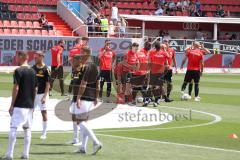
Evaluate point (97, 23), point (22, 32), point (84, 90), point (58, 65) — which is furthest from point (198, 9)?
point (84, 90)

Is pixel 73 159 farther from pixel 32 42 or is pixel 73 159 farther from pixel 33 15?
pixel 33 15

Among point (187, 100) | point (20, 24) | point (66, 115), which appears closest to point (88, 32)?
point (20, 24)

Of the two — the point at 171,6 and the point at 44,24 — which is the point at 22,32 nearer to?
the point at 44,24

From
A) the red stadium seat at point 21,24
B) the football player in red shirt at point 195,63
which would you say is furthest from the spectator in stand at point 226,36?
the football player in red shirt at point 195,63

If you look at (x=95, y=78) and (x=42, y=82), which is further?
(x=42, y=82)

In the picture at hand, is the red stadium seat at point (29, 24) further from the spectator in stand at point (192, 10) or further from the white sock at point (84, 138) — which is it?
the white sock at point (84, 138)

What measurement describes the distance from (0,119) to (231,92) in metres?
13.8

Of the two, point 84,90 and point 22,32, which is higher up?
point 84,90

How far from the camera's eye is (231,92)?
29.0 meters

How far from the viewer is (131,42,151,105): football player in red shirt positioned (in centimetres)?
2262

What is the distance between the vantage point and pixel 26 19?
4484 centimetres

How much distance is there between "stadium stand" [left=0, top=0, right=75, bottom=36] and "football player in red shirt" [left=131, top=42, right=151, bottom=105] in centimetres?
2043

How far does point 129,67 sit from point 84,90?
10.5 m

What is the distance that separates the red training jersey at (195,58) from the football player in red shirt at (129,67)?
2578 mm
